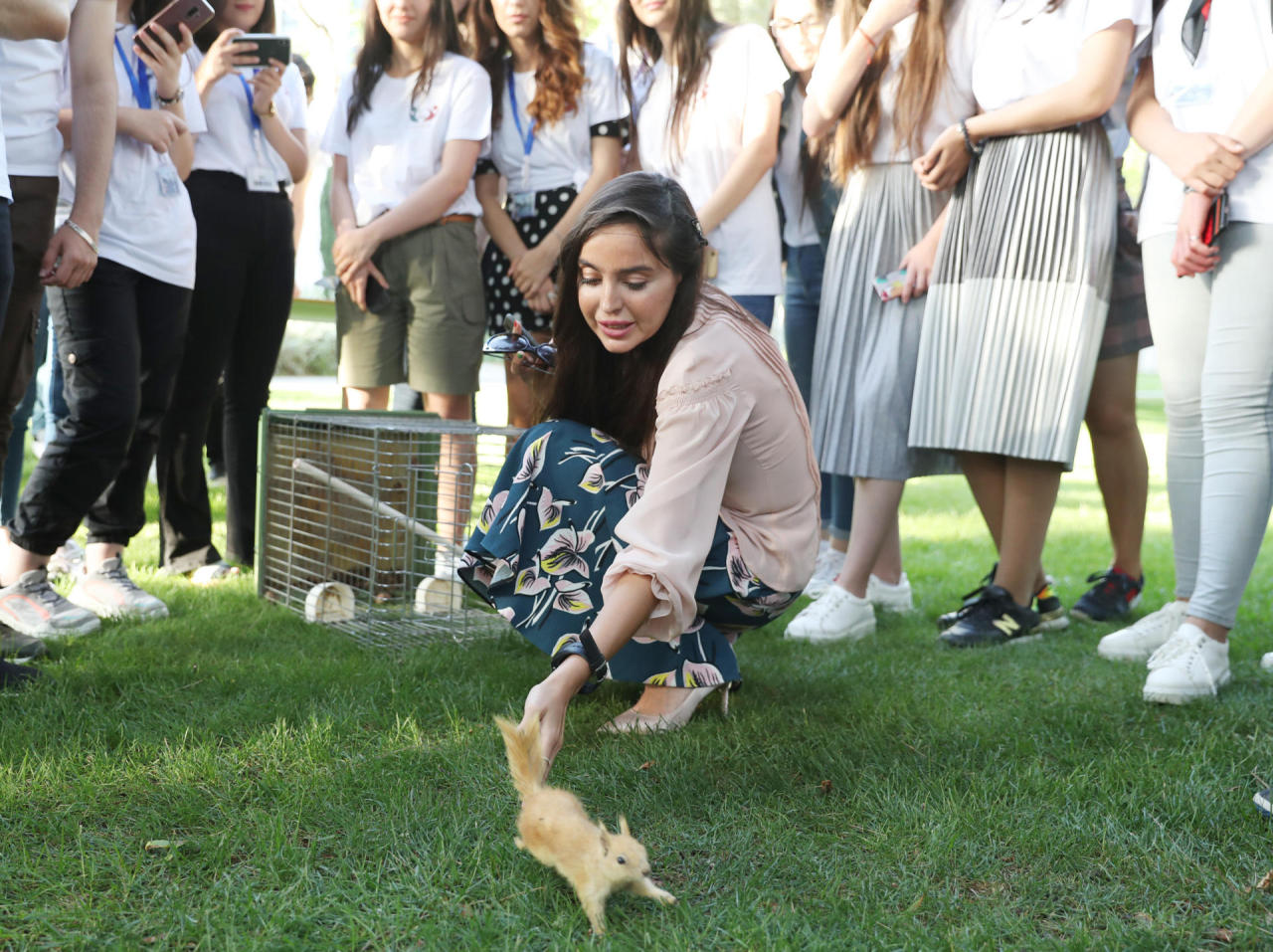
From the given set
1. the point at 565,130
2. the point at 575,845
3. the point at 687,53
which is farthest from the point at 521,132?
the point at 575,845

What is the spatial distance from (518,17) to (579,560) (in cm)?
209

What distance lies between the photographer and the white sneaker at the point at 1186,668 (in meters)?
2.41

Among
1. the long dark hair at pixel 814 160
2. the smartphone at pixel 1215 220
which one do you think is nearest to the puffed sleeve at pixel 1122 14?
the smartphone at pixel 1215 220

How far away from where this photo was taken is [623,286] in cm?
209

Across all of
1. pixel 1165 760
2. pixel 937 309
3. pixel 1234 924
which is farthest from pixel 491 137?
pixel 1234 924

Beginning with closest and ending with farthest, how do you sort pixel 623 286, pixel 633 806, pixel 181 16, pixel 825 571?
pixel 633 806 → pixel 623 286 → pixel 181 16 → pixel 825 571

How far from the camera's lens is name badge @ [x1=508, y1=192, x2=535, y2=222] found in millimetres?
3713

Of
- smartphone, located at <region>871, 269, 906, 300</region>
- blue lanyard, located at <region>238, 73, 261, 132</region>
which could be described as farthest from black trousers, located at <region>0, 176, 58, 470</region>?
smartphone, located at <region>871, 269, 906, 300</region>

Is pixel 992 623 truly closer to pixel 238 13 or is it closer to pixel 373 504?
pixel 373 504

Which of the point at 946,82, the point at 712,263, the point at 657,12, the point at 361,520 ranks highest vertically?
the point at 657,12

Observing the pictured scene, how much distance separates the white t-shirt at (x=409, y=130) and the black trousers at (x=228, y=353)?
315mm

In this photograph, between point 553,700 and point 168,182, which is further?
point 168,182

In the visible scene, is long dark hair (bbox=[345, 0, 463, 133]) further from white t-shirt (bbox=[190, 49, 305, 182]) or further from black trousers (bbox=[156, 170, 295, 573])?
black trousers (bbox=[156, 170, 295, 573])

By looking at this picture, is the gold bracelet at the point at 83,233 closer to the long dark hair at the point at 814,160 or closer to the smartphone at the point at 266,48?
the smartphone at the point at 266,48
